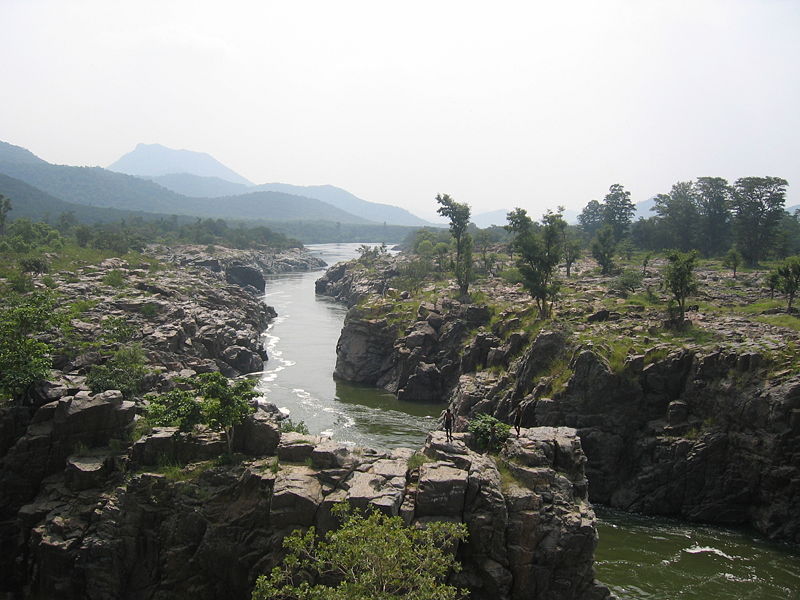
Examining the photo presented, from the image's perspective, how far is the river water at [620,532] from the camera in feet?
108

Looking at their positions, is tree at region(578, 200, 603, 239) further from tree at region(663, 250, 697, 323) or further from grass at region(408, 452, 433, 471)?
grass at region(408, 452, 433, 471)

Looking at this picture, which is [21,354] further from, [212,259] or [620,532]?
[212,259]

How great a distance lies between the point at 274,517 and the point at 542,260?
45.7m

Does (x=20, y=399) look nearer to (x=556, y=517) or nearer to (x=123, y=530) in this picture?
(x=123, y=530)

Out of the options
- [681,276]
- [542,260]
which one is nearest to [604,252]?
[542,260]

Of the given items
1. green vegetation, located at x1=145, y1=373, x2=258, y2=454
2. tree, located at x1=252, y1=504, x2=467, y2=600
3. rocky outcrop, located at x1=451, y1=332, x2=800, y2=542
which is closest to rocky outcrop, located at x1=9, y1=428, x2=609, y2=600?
green vegetation, located at x1=145, y1=373, x2=258, y2=454

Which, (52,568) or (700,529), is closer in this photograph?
(52,568)

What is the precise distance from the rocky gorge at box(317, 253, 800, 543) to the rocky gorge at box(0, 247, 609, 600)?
14028 mm

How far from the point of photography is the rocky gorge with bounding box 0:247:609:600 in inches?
1074

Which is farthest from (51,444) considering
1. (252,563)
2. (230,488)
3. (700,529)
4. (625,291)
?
(625,291)

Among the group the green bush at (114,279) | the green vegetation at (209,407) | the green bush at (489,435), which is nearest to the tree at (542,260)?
the green bush at (489,435)

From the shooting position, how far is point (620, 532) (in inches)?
1560

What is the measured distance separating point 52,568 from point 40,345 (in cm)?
1385

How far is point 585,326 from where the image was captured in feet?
188
